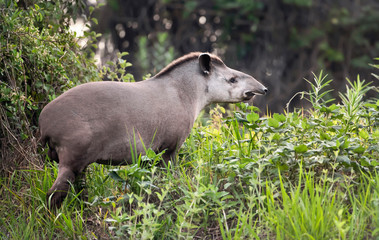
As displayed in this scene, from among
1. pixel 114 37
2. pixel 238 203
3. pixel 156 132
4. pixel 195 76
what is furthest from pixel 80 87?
pixel 114 37

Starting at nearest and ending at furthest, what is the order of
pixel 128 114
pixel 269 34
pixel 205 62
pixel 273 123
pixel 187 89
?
1. pixel 128 114
2. pixel 273 123
3. pixel 187 89
4. pixel 205 62
5. pixel 269 34

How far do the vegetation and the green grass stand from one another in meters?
0.01

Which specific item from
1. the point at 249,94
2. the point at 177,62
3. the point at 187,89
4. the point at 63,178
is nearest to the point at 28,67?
the point at 177,62

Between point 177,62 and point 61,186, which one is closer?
point 61,186

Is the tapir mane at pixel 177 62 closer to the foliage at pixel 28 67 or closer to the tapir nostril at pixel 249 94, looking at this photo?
the tapir nostril at pixel 249 94

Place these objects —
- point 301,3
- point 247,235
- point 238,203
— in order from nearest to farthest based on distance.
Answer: point 247,235 < point 238,203 < point 301,3

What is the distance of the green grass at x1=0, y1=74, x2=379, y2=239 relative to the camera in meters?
3.50

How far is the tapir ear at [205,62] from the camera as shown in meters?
4.84

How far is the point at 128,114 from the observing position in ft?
13.7

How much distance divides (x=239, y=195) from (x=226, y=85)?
1.22m

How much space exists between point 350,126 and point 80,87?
87.2 inches

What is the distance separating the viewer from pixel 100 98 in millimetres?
4098

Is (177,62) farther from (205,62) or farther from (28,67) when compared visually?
(28,67)

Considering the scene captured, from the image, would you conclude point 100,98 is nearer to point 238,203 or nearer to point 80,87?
point 80,87
